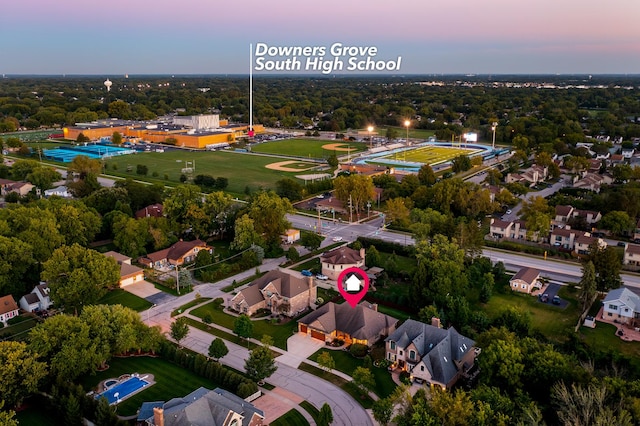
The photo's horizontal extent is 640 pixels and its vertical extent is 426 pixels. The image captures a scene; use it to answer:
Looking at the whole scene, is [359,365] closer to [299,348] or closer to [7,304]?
[299,348]

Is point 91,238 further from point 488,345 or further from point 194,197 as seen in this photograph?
point 488,345

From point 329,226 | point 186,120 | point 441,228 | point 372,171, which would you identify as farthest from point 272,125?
point 441,228

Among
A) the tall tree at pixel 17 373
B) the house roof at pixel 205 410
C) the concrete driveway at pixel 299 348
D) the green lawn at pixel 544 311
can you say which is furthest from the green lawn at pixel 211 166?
the house roof at pixel 205 410

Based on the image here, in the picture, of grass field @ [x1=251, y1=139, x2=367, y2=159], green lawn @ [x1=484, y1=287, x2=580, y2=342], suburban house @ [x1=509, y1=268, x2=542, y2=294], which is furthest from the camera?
grass field @ [x1=251, y1=139, x2=367, y2=159]

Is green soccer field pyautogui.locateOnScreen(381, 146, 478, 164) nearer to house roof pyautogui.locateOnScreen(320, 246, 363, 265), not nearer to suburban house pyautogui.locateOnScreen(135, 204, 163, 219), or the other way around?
suburban house pyautogui.locateOnScreen(135, 204, 163, 219)

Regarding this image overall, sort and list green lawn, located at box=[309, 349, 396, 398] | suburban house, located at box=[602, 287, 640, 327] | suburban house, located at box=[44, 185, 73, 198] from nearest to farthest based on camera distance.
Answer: green lawn, located at box=[309, 349, 396, 398]
suburban house, located at box=[602, 287, 640, 327]
suburban house, located at box=[44, 185, 73, 198]

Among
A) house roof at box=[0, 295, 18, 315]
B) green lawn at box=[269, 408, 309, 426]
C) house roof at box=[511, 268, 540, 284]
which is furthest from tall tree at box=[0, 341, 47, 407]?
house roof at box=[511, 268, 540, 284]

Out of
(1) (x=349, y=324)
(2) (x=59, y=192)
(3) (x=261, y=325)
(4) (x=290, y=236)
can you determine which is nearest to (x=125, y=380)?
(3) (x=261, y=325)

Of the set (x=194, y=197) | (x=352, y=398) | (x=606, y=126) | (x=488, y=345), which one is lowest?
(x=352, y=398)
